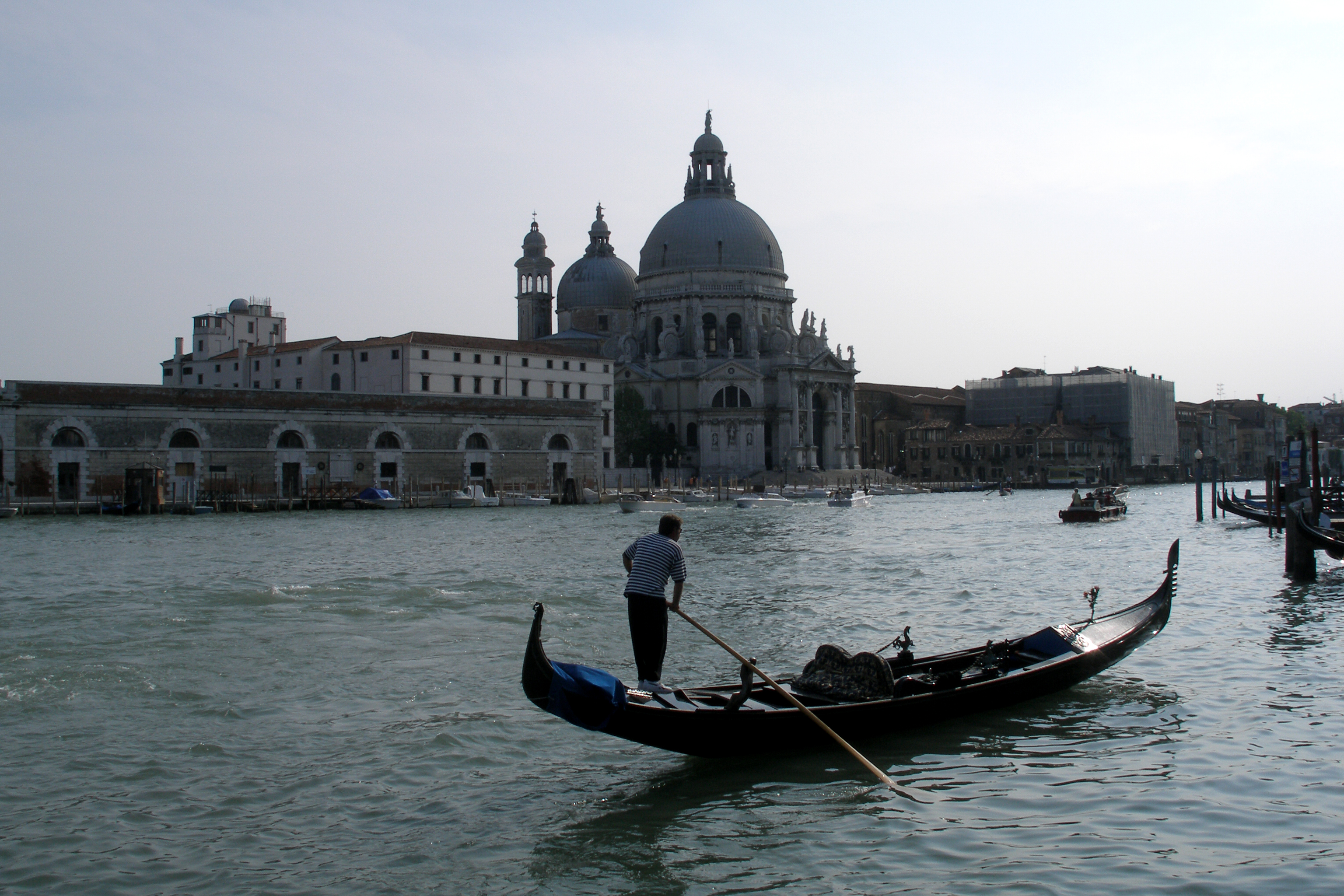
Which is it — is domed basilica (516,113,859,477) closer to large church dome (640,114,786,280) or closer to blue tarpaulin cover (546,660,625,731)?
large church dome (640,114,786,280)

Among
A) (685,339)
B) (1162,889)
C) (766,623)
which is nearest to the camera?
(1162,889)

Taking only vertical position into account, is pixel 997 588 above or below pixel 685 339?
below

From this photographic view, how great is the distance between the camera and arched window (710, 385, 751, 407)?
62750 mm

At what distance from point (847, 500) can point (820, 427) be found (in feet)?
64.6

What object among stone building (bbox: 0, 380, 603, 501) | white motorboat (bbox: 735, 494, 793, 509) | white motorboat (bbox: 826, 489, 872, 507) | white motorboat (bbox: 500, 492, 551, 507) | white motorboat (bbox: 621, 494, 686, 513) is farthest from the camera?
white motorboat (bbox: 826, 489, 872, 507)

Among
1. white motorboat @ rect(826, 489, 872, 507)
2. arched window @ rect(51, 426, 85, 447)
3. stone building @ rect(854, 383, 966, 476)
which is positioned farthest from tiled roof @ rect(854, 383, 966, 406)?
arched window @ rect(51, 426, 85, 447)

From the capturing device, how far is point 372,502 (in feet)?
125

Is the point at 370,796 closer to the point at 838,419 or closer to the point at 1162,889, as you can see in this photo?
the point at 1162,889

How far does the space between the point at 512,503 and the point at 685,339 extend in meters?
25.7

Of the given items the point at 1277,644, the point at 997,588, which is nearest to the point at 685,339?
the point at 997,588

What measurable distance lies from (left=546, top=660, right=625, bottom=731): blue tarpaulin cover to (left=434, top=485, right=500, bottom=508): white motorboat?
1362 inches

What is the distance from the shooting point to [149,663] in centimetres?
1036

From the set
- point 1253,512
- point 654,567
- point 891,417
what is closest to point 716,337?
point 891,417

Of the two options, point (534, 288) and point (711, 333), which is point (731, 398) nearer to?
point (711, 333)
